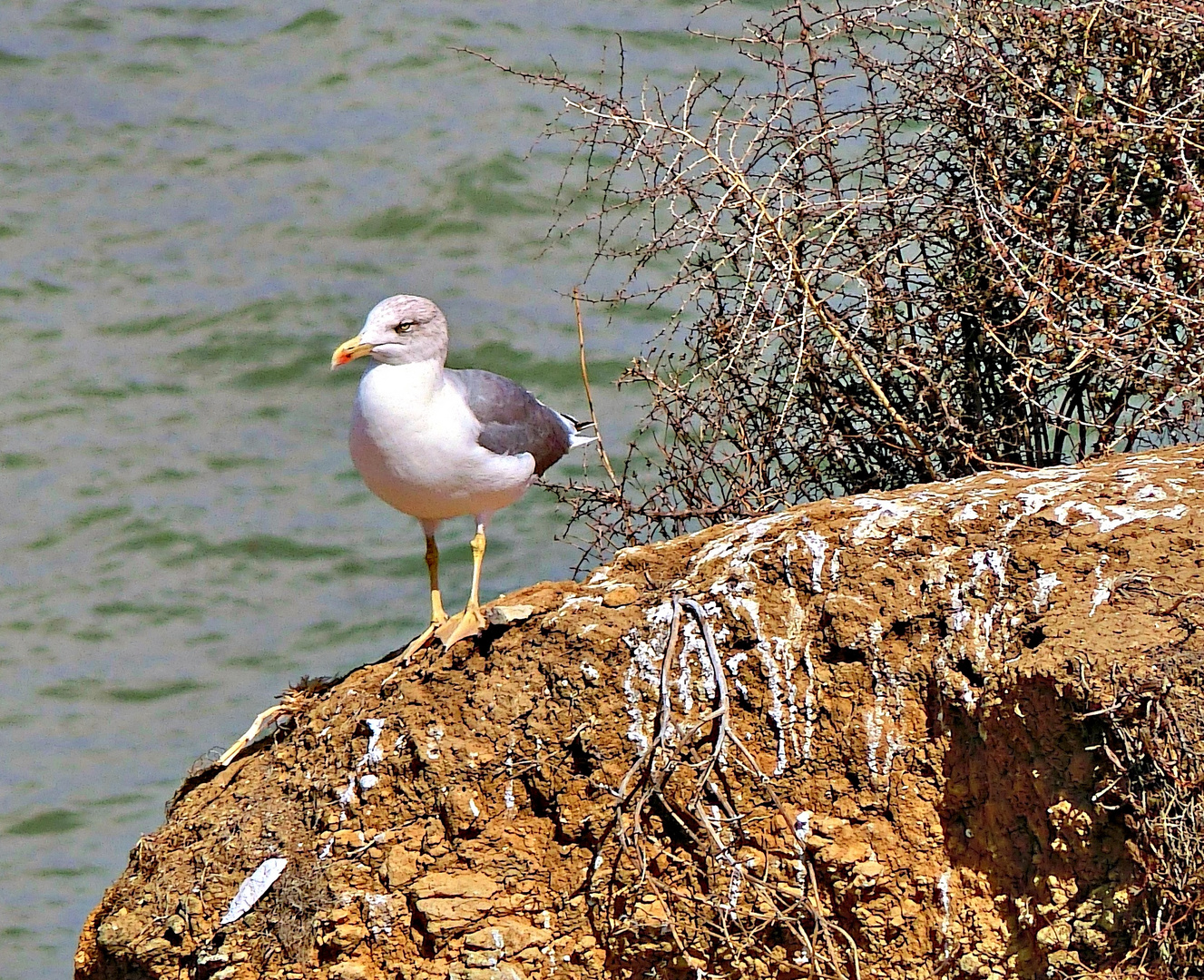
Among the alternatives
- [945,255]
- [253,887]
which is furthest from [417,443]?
[945,255]

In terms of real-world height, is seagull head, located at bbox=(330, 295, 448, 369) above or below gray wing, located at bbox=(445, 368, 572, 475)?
above

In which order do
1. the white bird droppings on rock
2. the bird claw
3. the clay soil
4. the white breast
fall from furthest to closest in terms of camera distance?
the white breast → the bird claw → the white bird droppings on rock → the clay soil

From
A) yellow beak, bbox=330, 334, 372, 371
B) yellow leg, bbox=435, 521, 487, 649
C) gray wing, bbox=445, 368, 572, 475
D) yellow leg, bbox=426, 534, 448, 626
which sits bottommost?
yellow leg, bbox=426, 534, 448, 626

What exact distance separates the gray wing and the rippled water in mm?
3665

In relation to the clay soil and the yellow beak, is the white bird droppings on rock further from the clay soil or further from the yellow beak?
the yellow beak

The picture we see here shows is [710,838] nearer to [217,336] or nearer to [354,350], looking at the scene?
[354,350]

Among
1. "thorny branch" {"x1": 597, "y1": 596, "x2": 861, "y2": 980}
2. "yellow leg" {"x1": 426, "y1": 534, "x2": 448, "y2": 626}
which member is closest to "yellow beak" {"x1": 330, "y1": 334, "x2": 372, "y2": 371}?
"yellow leg" {"x1": 426, "y1": 534, "x2": 448, "y2": 626}

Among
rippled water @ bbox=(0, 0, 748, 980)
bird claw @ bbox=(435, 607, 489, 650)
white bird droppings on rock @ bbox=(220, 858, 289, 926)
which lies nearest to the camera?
white bird droppings on rock @ bbox=(220, 858, 289, 926)

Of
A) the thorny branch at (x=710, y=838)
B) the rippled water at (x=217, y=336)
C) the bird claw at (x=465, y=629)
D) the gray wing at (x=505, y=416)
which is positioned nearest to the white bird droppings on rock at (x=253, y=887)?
the bird claw at (x=465, y=629)

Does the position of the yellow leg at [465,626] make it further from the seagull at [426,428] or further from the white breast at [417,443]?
the white breast at [417,443]

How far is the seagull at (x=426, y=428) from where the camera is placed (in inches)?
177

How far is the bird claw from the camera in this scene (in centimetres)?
420

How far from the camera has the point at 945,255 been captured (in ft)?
17.6

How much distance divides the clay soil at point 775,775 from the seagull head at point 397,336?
2.89 ft
